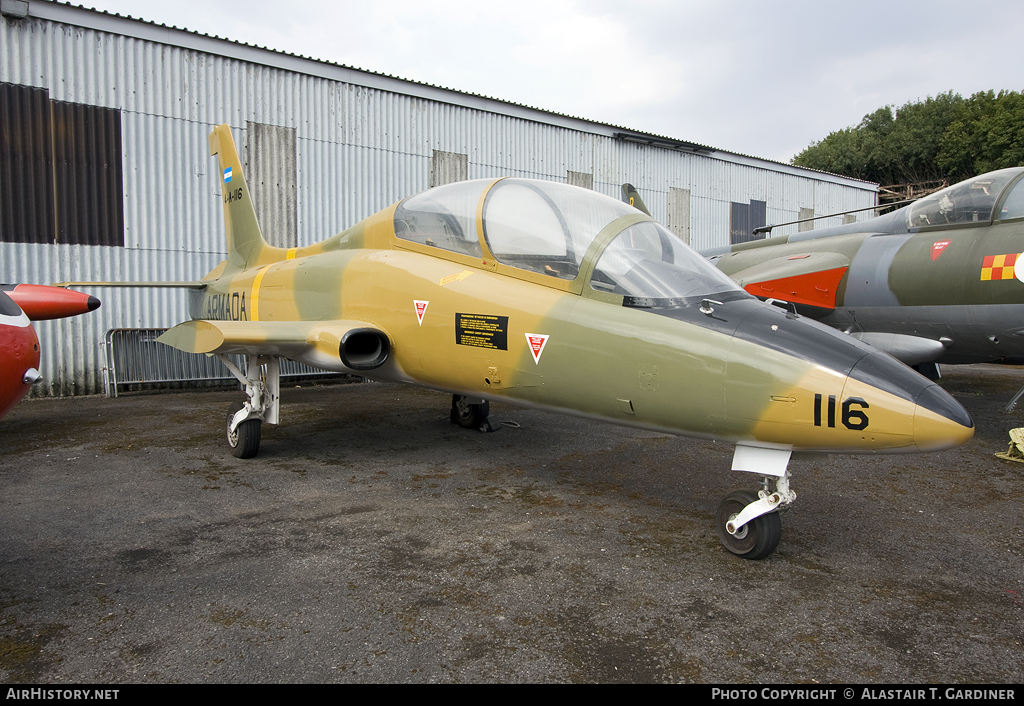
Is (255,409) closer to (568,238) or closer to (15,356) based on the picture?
(15,356)

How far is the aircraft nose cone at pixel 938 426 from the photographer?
2.80 meters

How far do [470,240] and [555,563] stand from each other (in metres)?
2.49

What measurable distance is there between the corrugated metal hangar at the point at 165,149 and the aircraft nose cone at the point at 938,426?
1105cm

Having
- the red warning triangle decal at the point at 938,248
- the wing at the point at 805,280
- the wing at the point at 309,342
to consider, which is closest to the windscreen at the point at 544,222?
the wing at the point at 309,342

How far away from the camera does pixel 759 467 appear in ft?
10.9

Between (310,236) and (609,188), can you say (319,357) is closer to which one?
(310,236)

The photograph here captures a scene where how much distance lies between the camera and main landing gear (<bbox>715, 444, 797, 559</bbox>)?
3.31 metres

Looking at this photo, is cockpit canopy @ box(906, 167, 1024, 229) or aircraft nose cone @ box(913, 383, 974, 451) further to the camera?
cockpit canopy @ box(906, 167, 1024, 229)

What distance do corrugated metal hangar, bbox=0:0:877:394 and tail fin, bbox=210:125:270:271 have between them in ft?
8.09

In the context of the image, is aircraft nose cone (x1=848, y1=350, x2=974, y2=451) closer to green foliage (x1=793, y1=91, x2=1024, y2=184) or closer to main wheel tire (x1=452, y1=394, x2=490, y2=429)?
main wheel tire (x1=452, y1=394, x2=490, y2=429)

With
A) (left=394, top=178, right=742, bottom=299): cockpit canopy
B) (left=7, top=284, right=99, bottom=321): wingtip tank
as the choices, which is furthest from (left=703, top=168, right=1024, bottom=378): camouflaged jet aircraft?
(left=7, top=284, right=99, bottom=321): wingtip tank

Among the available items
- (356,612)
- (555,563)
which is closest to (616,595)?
(555,563)

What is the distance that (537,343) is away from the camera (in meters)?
4.02

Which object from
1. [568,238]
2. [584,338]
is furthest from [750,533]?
[568,238]
